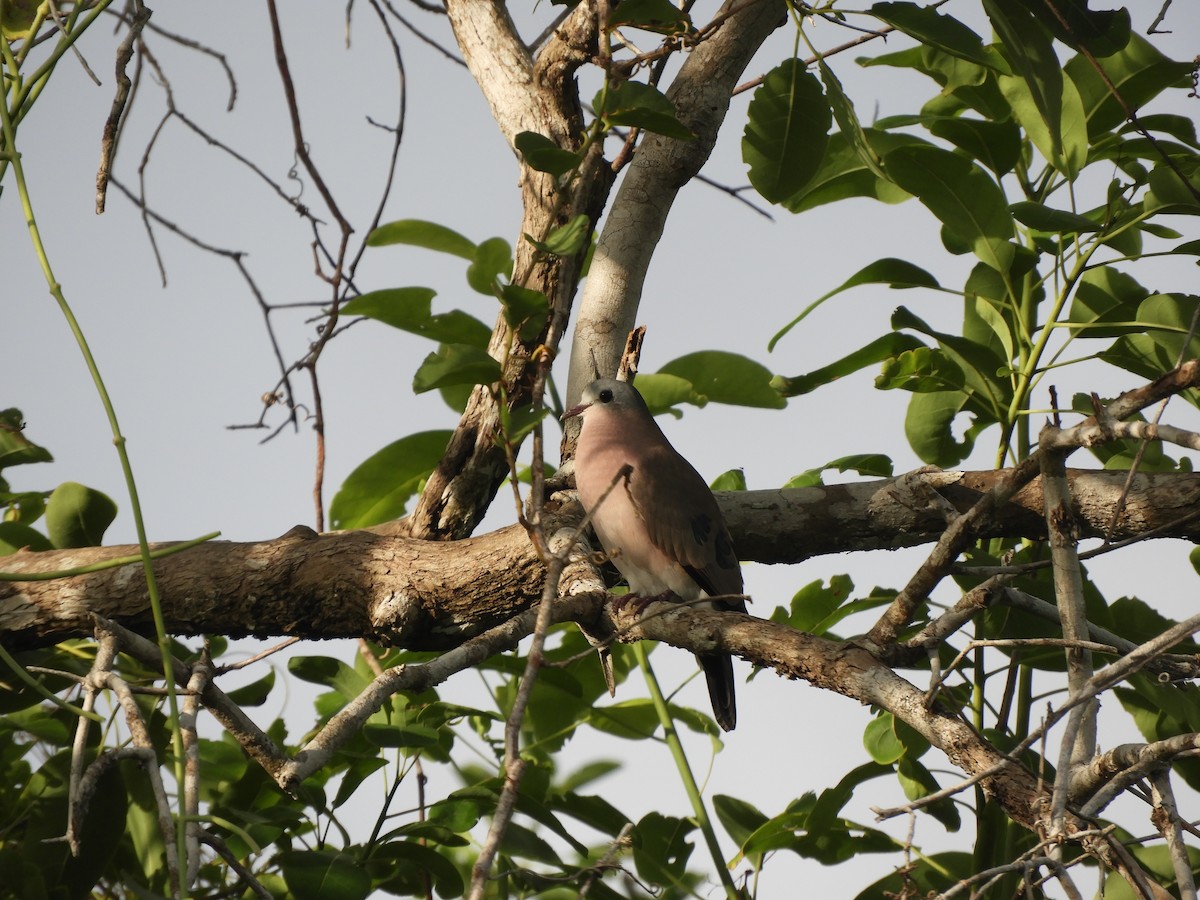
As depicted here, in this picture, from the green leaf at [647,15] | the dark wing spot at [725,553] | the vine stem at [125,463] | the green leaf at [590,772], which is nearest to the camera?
the vine stem at [125,463]

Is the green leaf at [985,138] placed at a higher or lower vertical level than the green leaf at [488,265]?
higher

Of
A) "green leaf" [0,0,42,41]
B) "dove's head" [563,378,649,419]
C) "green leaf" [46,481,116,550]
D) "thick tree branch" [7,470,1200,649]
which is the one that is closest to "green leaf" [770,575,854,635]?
"thick tree branch" [7,470,1200,649]

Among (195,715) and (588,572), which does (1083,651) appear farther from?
(195,715)

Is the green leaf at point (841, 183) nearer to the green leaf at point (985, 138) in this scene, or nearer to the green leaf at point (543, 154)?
the green leaf at point (985, 138)

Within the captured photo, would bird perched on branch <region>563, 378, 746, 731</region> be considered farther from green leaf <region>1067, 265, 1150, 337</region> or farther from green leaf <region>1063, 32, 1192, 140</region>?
green leaf <region>1063, 32, 1192, 140</region>

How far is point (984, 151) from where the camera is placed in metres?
2.45

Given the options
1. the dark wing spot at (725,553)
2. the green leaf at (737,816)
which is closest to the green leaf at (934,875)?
the green leaf at (737,816)

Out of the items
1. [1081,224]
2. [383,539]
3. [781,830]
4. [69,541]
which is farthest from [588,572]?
[69,541]

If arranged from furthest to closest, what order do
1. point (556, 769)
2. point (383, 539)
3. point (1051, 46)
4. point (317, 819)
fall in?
point (556, 769) < point (383, 539) < point (317, 819) < point (1051, 46)

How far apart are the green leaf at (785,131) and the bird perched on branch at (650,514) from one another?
0.64 metres

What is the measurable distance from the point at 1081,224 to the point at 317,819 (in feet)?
6.42

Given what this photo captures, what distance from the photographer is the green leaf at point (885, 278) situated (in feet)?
7.95

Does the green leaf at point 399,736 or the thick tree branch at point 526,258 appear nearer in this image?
the green leaf at point 399,736

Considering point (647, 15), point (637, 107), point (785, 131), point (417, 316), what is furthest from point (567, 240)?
point (785, 131)
